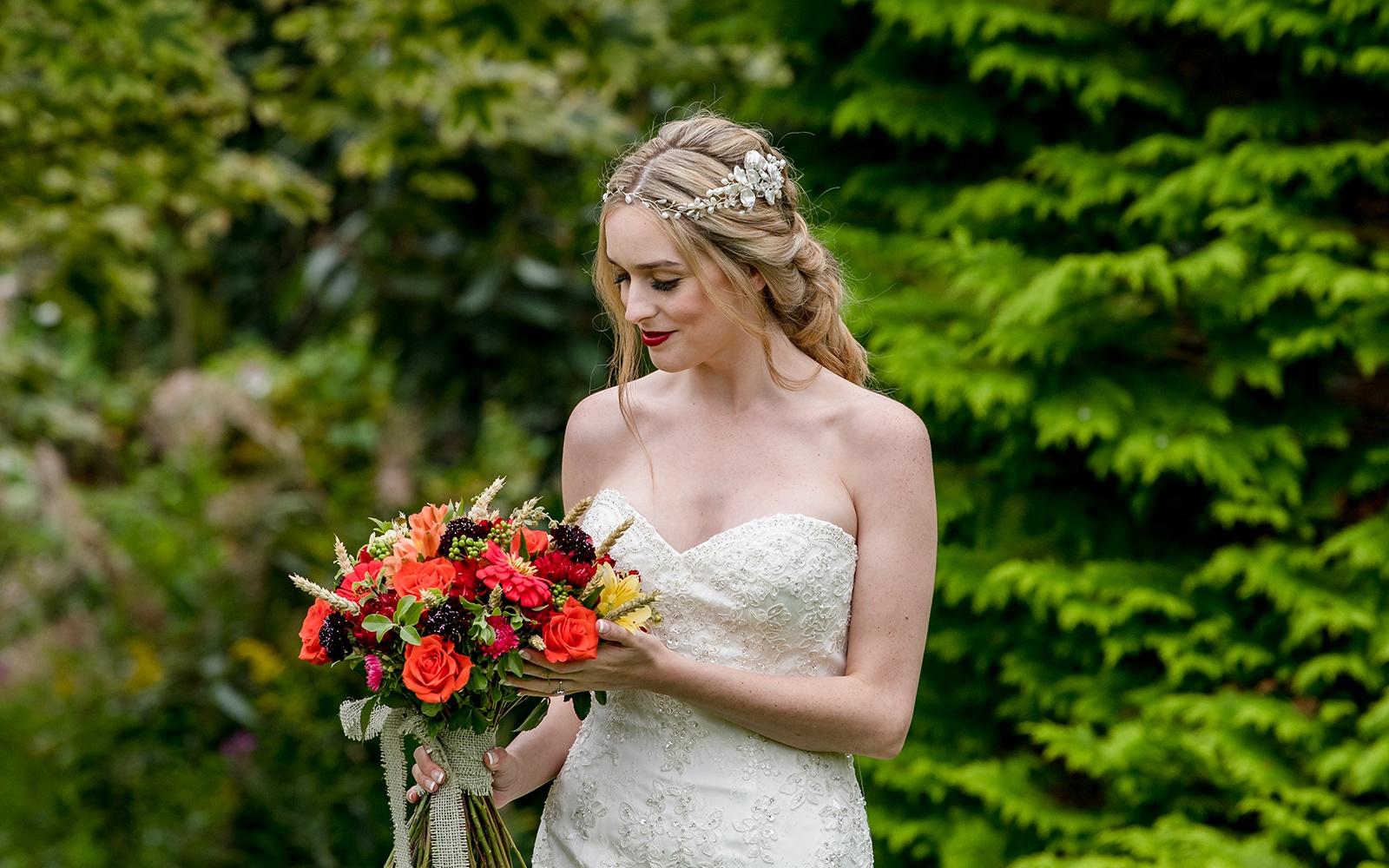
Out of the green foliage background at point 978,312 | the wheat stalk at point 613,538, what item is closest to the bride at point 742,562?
the wheat stalk at point 613,538

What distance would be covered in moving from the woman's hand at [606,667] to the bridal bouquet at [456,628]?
0.03 m

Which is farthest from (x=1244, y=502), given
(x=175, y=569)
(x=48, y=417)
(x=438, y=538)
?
(x=48, y=417)

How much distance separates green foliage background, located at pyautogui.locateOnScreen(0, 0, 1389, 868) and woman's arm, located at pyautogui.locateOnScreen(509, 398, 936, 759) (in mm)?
1250

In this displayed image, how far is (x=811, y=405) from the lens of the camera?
2512mm

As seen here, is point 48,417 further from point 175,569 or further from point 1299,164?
point 1299,164

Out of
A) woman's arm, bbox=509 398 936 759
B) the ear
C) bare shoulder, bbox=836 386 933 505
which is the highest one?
the ear

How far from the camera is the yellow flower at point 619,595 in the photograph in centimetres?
216

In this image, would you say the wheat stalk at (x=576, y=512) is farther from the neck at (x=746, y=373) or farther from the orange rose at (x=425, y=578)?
the neck at (x=746, y=373)

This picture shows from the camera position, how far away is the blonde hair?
238 cm

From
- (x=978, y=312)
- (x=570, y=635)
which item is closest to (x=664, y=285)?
(x=570, y=635)

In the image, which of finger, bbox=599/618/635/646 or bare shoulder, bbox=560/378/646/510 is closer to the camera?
finger, bbox=599/618/635/646

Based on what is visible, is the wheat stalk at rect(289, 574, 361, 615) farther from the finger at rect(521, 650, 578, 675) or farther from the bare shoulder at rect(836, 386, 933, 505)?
the bare shoulder at rect(836, 386, 933, 505)

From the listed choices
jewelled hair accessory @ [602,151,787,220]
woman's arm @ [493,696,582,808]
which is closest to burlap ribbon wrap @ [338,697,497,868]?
woman's arm @ [493,696,582,808]

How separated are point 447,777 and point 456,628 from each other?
0.35 metres
